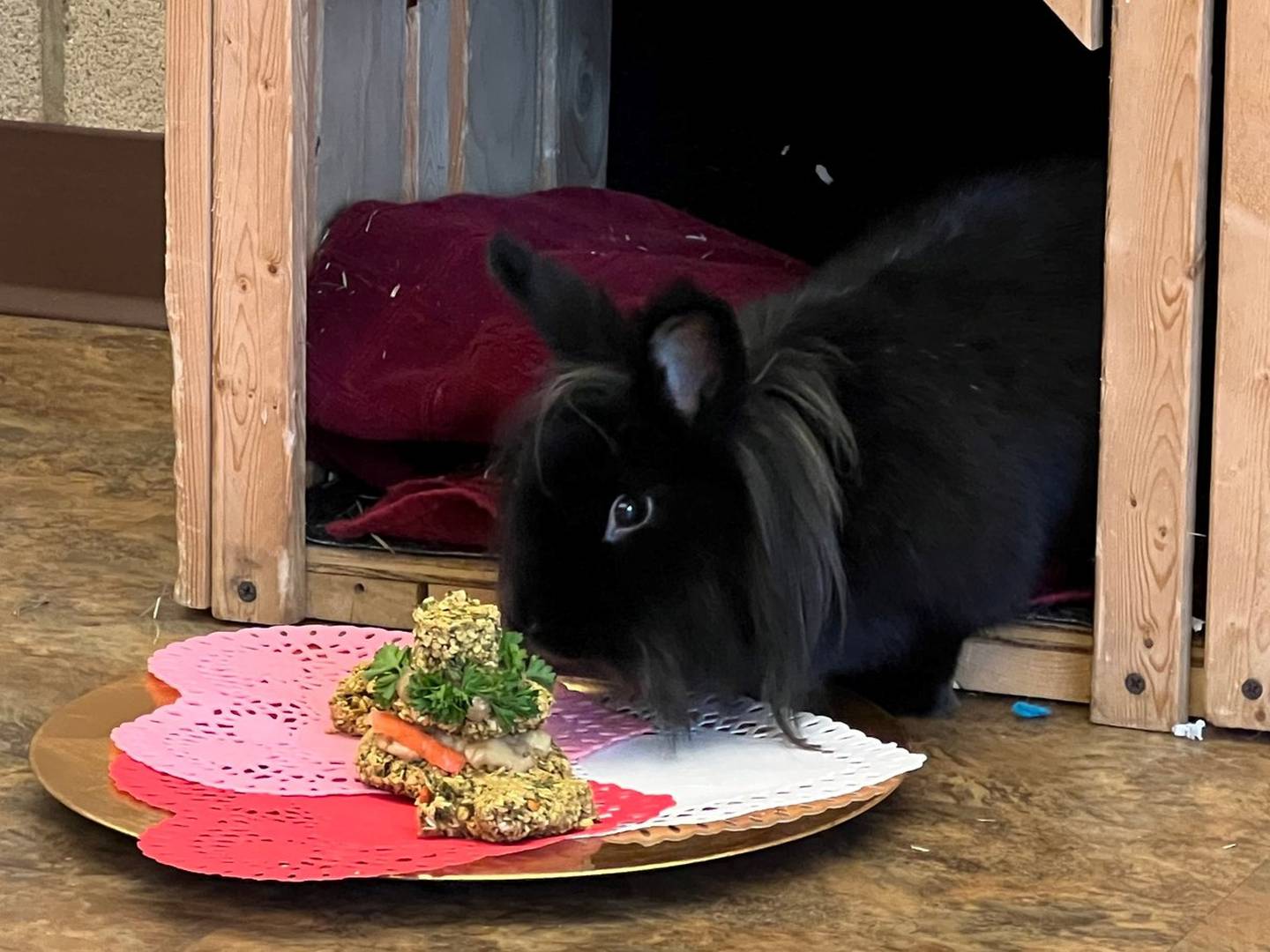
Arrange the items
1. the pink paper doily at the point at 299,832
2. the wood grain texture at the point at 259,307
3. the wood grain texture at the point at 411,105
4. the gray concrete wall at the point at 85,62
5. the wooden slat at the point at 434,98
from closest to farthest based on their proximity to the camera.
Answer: the pink paper doily at the point at 299,832
the wood grain texture at the point at 259,307
the wood grain texture at the point at 411,105
the wooden slat at the point at 434,98
the gray concrete wall at the point at 85,62

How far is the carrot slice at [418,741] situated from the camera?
5.94 ft

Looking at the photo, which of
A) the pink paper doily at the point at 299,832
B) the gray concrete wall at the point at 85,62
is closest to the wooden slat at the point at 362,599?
the pink paper doily at the point at 299,832

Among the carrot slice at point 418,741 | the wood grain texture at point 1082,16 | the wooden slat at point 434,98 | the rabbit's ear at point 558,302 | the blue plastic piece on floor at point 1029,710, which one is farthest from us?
the wooden slat at point 434,98

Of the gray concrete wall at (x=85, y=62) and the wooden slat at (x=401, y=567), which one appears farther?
the gray concrete wall at (x=85, y=62)

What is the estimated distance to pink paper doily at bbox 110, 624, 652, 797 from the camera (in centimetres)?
191

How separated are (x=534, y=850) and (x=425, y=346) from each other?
1.03 metres

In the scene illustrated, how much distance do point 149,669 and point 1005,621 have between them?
3.10 ft

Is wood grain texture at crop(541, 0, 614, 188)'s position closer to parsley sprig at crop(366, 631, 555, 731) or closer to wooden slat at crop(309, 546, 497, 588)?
wooden slat at crop(309, 546, 497, 588)

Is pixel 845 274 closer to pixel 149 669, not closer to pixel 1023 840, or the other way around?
pixel 1023 840

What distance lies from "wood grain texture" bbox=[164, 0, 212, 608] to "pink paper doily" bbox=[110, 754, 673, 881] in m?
0.71

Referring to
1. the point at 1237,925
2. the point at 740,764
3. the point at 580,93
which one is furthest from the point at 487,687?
the point at 580,93

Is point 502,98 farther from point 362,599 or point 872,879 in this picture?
point 872,879

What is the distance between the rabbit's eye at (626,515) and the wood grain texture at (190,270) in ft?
2.78

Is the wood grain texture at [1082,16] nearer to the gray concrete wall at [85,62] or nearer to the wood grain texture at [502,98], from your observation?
the wood grain texture at [502,98]
